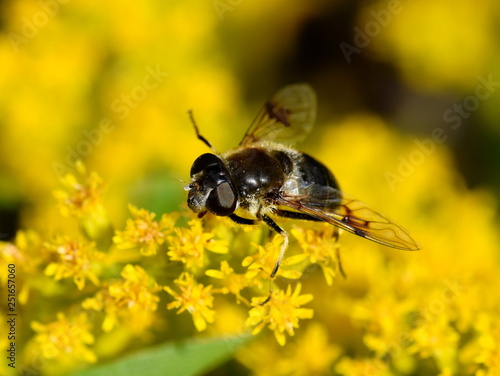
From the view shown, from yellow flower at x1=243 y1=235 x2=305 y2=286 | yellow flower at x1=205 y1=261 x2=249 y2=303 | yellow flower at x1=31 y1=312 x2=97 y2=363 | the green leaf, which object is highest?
yellow flower at x1=243 y1=235 x2=305 y2=286

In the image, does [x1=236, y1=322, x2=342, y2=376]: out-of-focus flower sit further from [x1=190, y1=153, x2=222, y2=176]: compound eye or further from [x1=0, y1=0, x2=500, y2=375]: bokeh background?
[x1=190, y1=153, x2=222, y2=176]: compound eye

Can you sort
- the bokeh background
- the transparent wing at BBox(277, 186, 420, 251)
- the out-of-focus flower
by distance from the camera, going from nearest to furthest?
A: the transparent wing at BBox(277, 186, 420, 251)
the out-of-focus flower
the bokeh background

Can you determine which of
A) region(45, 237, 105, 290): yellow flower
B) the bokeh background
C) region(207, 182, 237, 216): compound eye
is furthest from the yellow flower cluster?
the bokeh background

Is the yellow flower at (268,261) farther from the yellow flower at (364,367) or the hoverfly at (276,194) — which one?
the yellow flower at (364,367)

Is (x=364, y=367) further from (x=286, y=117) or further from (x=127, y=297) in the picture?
(x=286, y=117)

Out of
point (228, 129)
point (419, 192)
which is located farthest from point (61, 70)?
point (419, 192)

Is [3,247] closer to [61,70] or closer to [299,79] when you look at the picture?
[61,70]
